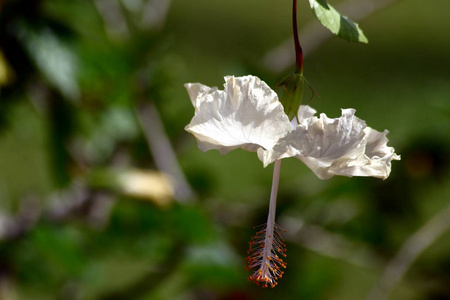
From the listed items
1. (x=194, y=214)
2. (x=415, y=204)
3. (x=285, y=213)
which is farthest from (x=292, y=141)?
(x=415, y=204)

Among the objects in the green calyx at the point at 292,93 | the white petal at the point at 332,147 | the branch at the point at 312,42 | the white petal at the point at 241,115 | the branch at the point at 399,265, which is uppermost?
the branch at the point at 312,42

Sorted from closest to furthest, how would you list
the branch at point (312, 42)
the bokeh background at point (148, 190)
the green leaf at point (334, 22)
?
the green leaf at point (334, 22), the bokeh background at point (148, 190), the branch at point (312, 42)

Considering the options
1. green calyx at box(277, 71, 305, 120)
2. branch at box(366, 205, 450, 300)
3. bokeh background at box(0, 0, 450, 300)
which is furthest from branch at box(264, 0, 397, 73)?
green calyx at box(277, 71, 305, 120)

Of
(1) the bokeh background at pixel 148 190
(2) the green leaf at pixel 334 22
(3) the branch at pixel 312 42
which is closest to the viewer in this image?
(2) the green leaf at pixel 334 22

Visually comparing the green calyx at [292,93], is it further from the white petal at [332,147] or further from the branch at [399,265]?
Result: the branch at [399,265]

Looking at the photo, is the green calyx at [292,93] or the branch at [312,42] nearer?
the green calyx at [292,93]

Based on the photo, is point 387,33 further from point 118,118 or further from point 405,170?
point 118,118

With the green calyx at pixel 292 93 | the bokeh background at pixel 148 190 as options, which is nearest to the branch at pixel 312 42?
the bokeh background at pixel 148 190

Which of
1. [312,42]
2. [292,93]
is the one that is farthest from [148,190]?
[292,93]
